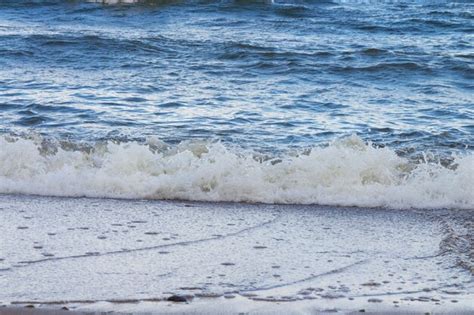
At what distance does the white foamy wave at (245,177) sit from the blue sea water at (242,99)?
0.01 metres

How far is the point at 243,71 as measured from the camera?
11586mm

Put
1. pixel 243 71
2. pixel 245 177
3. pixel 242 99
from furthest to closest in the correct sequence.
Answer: pixel 243 71 < pixel 242 99 < pixel 245 177

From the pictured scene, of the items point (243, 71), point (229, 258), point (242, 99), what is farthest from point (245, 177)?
point (243, 71)

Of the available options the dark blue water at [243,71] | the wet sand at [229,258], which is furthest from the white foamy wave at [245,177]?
the dark blue water at [243,71]

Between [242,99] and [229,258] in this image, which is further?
[242,99]

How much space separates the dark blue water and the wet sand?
2.05 m

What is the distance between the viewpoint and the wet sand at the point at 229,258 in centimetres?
405

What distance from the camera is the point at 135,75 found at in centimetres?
1130

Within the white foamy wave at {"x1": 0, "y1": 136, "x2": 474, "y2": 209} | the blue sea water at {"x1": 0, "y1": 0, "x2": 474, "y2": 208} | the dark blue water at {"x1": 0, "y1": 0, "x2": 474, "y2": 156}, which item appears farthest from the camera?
the dark blue water at {"x1": 0, "y1": 0, "x2": 474, "y2": 156}

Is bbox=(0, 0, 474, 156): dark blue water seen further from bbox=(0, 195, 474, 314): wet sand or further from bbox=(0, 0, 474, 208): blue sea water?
bbox=(0, 195, 474, 314): wet sand

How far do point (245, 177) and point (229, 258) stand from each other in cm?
179

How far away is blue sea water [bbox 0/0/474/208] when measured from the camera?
6.56 m

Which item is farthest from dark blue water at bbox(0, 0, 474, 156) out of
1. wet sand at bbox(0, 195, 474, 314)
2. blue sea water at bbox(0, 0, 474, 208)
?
wet sand at bbox(0, 195, 474, 314)

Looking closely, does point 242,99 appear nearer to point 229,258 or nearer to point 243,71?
point 243,71
